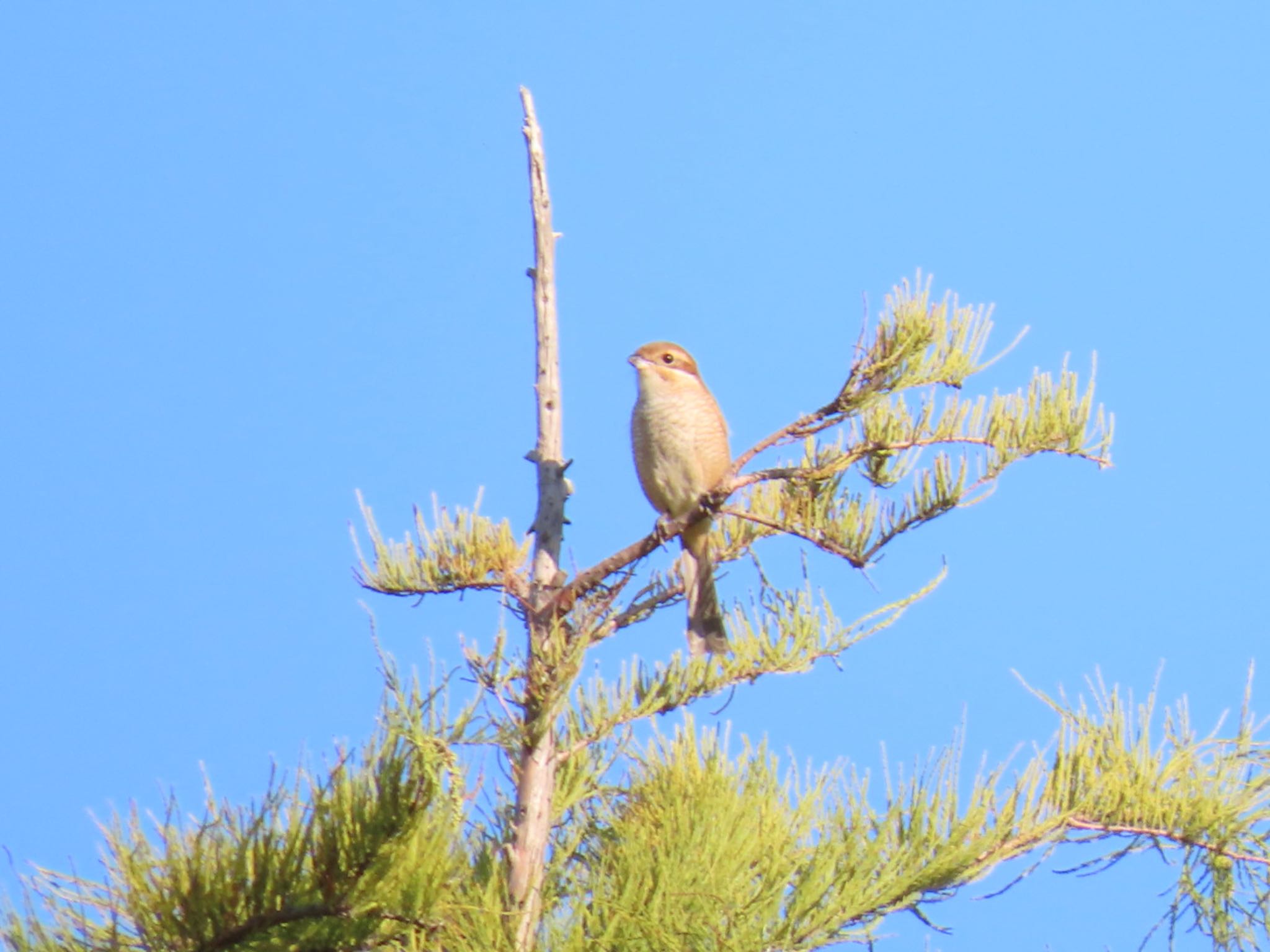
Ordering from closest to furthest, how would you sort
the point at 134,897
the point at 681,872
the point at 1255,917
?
the point at 134,897
the point at 681,872
the point at 1255,917

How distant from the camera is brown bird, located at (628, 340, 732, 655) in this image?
438 centimetres

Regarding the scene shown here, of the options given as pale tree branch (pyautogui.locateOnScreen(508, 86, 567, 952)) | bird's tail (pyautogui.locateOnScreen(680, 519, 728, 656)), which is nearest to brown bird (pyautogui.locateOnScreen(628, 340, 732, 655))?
bird's tail (pyautogui.locateOnScreen(680, 519, 728, 656))

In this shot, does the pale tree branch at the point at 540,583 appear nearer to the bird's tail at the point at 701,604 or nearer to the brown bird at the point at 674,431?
the bird's tail at the point at 701,604

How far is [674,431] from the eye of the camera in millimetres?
4371

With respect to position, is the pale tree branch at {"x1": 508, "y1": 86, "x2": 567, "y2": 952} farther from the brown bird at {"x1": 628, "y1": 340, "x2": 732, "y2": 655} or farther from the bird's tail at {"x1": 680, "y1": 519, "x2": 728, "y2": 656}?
the brown bird at {"x1": 628, "y1": 340, "x2": 732, "y2": 655}

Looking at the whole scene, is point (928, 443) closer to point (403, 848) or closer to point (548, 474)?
point (548, 474)

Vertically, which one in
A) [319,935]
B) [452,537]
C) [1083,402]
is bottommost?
[319,935]

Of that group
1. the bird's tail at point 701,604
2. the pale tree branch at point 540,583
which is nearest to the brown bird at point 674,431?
Result: the bird's tail at point 701,604

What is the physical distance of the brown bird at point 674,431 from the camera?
173 inches

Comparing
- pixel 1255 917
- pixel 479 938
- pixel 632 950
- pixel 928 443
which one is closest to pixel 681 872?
pixel 632 950

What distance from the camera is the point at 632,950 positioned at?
3.23 m

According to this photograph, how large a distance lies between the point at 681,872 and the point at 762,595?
0.73 metres

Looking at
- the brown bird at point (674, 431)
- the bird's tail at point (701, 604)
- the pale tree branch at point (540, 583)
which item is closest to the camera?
the pale tree branch at point (540, 583)

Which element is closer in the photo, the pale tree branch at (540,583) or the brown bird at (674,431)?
the pale tree branch at (540,583)
